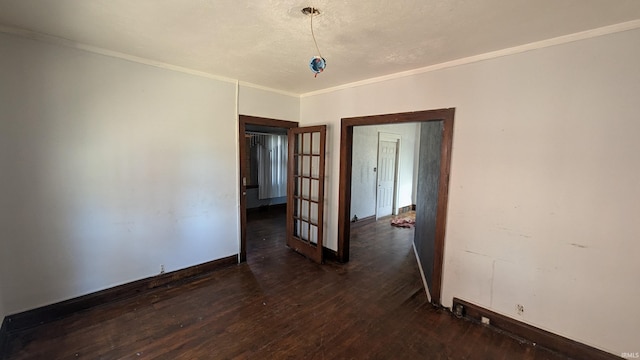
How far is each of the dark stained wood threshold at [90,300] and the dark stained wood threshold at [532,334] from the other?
303 centimetres

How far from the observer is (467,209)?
2523 millimetres

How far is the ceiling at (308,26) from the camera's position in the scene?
5.39ft

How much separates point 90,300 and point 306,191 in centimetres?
280

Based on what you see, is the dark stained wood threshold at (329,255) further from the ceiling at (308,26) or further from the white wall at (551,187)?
the ceiling at (308,26)

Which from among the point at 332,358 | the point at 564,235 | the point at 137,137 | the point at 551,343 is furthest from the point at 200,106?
the point at 551,343

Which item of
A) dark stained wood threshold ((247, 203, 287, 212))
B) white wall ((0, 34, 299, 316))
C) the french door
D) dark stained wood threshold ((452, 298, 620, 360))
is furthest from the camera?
dark stained wood threshold ((247, 203, 287, 212))

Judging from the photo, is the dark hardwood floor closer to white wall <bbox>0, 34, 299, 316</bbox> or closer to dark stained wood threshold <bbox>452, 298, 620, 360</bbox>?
dark stained wood threshold <bbox>452, 298, 620, 360</bbox>

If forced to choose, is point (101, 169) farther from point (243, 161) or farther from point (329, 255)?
point (329, 255)

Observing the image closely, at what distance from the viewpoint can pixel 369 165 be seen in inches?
238

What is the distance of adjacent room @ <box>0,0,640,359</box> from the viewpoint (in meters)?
1.85

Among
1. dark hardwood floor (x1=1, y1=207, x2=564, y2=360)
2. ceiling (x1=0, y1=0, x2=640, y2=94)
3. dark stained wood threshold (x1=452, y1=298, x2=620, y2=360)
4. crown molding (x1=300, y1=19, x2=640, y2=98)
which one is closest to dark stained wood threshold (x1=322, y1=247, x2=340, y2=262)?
dark hardwood floor (x1=1, y1=207, x2=564, y2=360)

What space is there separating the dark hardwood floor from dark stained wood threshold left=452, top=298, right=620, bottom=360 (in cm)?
7

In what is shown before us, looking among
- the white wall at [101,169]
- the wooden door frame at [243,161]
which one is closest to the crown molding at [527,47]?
the wooden door frame at [243,161]

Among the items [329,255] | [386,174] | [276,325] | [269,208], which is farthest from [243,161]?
[386,174]
